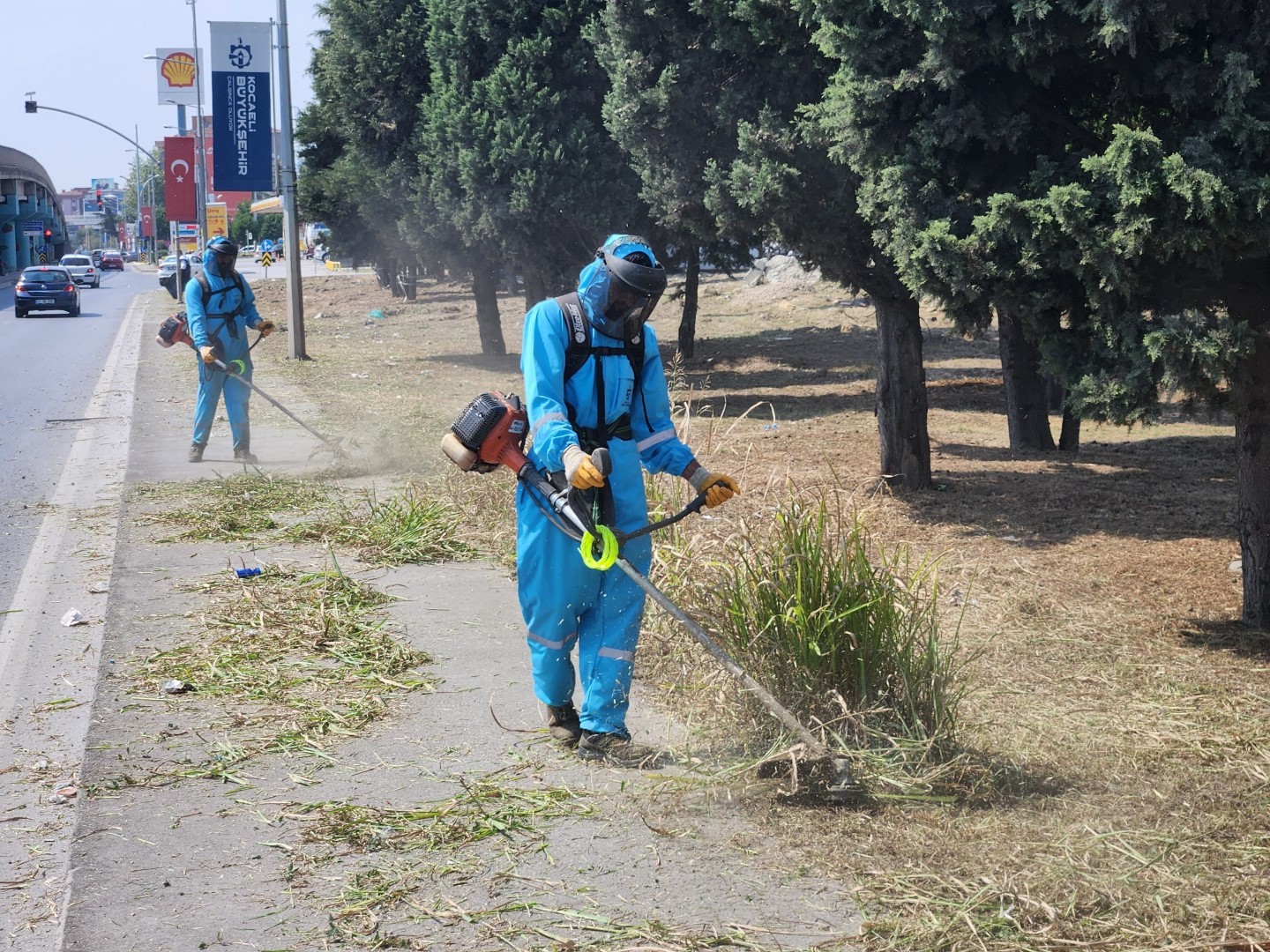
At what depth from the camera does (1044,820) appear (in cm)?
434

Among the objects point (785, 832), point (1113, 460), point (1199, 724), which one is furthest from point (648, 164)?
point (785, 832)

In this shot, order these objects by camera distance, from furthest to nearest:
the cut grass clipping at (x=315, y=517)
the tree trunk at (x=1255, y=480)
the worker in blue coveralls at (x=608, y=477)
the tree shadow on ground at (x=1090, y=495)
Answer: the tree shadow on ground at (x=1090, y=495), the cut grass clipping at (x=315, y=517), the tree trunk at (x=1255, y=480), the worker in blue coveralls at (x=608, y=477)

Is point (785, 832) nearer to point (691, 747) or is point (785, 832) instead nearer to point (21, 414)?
point (691, 747)

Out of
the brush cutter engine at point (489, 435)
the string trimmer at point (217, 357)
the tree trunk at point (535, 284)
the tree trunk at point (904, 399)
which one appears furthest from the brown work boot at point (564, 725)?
the tree trunk at point (535, 284)

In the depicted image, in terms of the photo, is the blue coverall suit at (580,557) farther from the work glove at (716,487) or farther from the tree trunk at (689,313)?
the tree trunk at (689,313)

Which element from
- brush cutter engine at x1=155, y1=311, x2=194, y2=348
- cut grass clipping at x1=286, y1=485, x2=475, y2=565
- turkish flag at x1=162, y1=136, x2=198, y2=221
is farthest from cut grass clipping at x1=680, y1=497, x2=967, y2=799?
turkish flag at x1=162, y1=136, x2=198, y2=221

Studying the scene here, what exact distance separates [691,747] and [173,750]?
194 centimetres

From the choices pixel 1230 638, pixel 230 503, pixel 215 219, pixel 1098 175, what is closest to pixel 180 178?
pixel 215 219

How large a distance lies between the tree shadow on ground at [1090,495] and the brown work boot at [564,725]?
202 inches

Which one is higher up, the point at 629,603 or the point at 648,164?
the point at 648,164

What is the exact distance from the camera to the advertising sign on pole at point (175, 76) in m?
67.1

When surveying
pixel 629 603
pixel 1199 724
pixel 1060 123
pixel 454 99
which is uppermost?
pixel 454 99

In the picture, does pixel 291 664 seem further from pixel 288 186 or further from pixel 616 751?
pixel 288 186

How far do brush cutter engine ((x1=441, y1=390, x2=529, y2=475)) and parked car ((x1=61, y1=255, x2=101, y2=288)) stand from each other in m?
69.4
